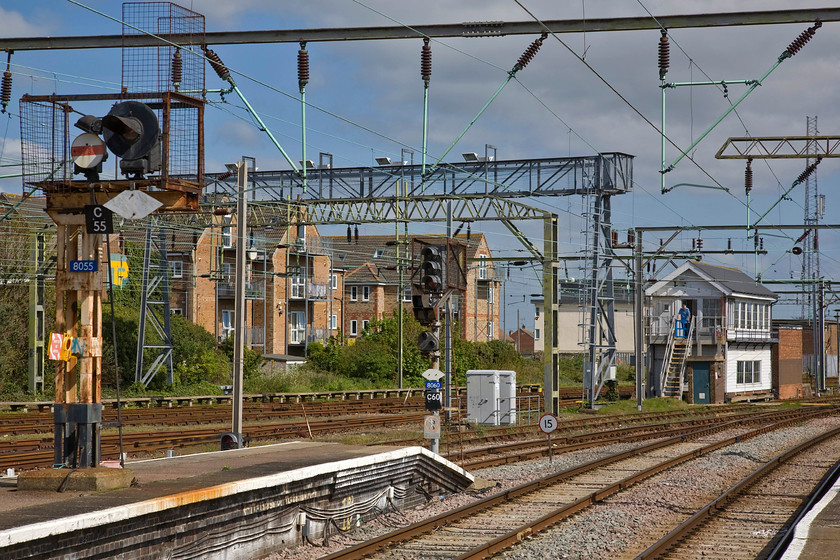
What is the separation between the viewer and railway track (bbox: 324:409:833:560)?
11.8m

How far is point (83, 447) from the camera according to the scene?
10.9m

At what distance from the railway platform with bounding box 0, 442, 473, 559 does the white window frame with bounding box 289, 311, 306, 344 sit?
177 feet

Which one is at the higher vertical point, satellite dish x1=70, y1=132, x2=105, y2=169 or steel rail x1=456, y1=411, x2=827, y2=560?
satellite dish x1=70, y1=132, x2=105, y2=169

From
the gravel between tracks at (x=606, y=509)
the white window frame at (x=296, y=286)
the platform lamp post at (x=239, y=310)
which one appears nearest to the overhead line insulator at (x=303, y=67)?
the platform lamp post at (x=239, y=310)

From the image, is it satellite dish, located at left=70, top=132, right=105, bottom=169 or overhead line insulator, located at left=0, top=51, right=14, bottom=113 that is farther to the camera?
overhead line insulator, located at left=0, top=51, right=14, bottom=113

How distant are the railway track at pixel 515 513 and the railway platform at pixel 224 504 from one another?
3.25ft

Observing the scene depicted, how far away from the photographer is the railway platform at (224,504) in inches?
340

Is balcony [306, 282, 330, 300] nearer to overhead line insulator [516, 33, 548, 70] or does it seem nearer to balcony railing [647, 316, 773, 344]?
balcony railing [647, 316, 773, 344]

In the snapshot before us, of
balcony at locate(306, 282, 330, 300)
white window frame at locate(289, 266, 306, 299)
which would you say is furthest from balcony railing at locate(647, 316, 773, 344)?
white window frame at locate(289, 266, 306, 299)

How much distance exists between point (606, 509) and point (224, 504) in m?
7.13

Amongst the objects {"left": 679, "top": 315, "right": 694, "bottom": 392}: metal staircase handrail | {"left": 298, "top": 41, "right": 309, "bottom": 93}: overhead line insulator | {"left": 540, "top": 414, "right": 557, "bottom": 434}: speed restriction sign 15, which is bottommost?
{"left": 540, "top": 414, "right": 557, "bottom": 434}: speed restriction sign 15

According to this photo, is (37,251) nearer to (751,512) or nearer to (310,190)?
(310,190)

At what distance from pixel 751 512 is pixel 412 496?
211 inches

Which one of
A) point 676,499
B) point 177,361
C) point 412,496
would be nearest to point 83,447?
point 412,496
